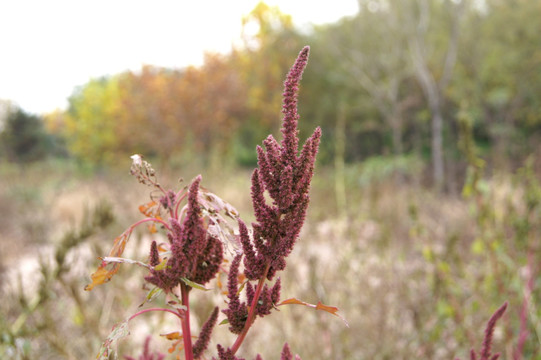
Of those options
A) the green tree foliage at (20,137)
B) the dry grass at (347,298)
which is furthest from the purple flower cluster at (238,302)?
the green tree foliage at (20,137)

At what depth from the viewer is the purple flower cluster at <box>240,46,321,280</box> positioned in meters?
0.61

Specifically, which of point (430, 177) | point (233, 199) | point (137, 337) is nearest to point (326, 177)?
point (233, 199)

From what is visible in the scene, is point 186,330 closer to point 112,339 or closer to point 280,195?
point 112,339

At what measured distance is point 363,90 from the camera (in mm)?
24578

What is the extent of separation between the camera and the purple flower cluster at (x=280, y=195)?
0.61m

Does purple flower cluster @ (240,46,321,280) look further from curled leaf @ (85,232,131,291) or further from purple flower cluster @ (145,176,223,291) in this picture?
curled leaf @ (85,232,131,291)

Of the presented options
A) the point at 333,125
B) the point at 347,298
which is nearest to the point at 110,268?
the point at 347,298

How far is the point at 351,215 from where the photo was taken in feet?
17.7

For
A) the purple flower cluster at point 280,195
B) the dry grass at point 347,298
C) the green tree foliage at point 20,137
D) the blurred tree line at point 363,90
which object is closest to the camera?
the purple flower cluster at point 280,195

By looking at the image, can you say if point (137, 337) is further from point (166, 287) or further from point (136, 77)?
point (136, 77)

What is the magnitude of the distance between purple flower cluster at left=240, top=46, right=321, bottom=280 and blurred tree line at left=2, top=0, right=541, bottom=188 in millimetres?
16261

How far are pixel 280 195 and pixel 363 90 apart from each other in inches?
979

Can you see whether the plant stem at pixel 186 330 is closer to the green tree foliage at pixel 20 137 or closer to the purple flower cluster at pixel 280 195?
the purple flower cluster at pixel 280 195

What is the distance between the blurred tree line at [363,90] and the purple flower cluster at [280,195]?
16.3m
